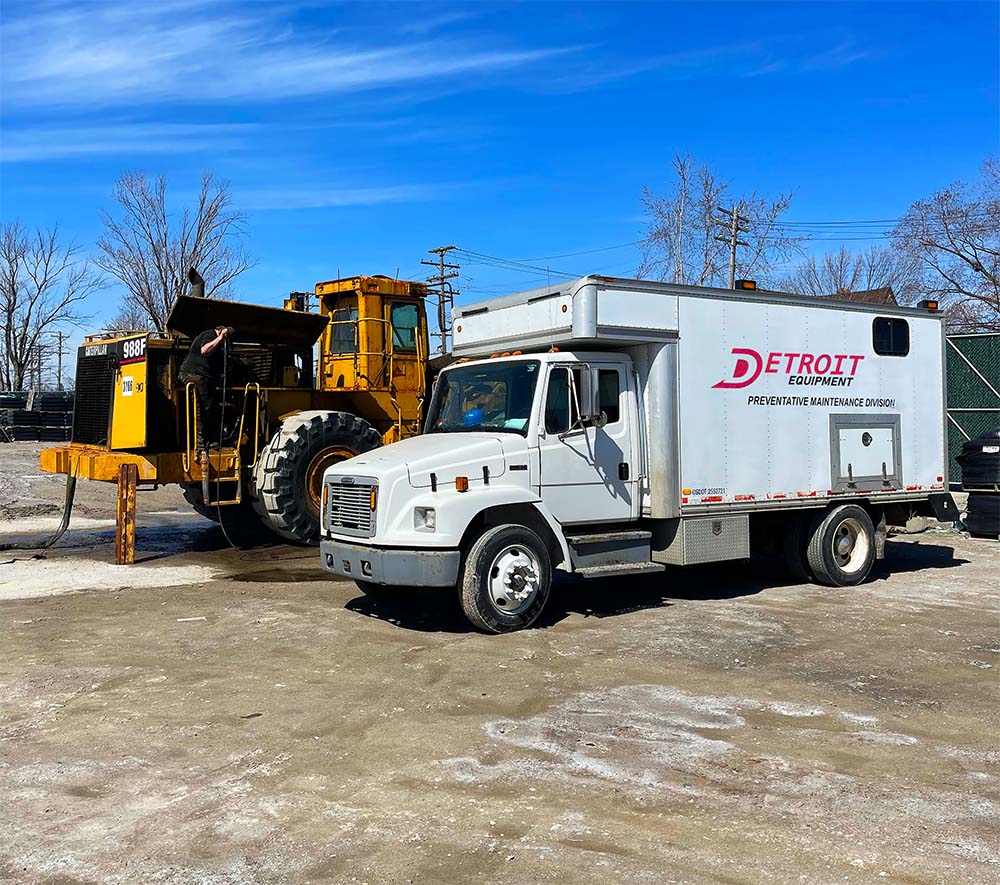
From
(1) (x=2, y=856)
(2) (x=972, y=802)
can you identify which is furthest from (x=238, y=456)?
(2) (x=972, y=802)

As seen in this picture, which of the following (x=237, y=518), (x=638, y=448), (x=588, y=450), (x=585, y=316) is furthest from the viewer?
(x=237, y=518)

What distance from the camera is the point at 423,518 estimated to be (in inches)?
326

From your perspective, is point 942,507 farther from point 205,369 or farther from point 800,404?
point 205,369

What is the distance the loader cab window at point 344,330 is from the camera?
46.2 ft

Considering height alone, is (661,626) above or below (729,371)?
below

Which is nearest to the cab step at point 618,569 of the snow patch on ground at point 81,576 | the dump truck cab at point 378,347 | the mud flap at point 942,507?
the mud flap at point 942,507

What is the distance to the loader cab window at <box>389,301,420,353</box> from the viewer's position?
14.2 meters

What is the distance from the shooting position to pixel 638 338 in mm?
9352

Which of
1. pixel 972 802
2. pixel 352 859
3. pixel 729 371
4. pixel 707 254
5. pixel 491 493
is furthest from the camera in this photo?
pixel 707 254

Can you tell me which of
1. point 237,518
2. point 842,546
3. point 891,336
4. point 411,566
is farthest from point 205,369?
point 891,336

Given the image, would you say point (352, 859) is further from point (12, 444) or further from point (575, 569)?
point (12, 444)

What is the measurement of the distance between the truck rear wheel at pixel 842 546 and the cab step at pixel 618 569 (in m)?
2.31

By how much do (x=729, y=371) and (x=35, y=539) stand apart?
34.9ft

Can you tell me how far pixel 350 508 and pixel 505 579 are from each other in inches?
60.4
